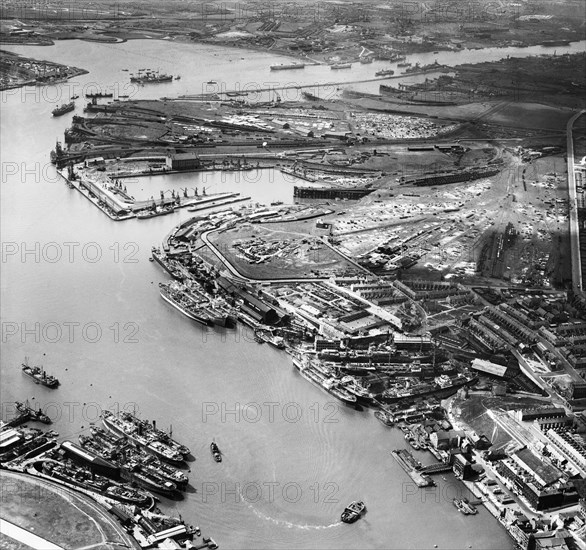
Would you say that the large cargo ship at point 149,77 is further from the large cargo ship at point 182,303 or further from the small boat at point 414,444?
the small boat at point 414,444

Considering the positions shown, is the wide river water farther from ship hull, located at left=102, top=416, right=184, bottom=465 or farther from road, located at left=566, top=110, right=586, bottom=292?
road, located at left=566, top=110, right=586, bottom=292

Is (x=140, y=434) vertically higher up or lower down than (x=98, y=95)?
lower down

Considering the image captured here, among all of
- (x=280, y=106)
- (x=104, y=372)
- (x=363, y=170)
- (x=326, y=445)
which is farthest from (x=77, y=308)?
(x=280, y=106)

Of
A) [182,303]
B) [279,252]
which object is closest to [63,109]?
[279,252]

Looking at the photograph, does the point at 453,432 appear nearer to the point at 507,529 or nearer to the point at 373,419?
the point at 373,419

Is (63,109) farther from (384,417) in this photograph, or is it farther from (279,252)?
(384,417)

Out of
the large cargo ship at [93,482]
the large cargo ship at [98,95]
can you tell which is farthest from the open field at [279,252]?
the large cargo ship at [98,95]

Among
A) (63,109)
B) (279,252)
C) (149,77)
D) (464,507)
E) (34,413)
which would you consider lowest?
(464,507)

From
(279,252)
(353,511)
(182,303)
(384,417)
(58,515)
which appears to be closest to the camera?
(58,515)
